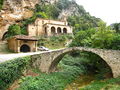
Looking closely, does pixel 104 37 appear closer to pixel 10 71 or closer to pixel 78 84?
pixel 78 84

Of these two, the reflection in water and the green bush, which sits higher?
the green bush

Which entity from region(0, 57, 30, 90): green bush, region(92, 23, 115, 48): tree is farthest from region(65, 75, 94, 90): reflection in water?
region(0, 57, 30, 90): green bush

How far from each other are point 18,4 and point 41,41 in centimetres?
1458

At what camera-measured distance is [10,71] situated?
31.8 ft

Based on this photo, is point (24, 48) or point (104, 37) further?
point (24, 48)

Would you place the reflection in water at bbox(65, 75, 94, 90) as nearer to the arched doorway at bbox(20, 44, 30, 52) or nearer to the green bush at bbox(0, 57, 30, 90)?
the green bush at bbox(0, 57, 30, 90)

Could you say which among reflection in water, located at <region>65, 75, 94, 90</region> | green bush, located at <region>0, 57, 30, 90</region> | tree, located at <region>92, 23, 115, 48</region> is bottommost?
reflection in water, located at <region>65, 75, 94, 90</region>

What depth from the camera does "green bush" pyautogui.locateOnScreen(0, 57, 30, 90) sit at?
8992 mm

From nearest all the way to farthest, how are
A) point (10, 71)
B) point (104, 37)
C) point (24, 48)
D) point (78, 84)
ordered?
point (10, 71) < point (78, 84) < point (104, 37) < point (24, 48)

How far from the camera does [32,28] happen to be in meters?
34.5

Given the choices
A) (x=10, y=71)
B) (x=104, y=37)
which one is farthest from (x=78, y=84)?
(x=10, y=71)

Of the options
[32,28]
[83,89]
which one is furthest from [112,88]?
[32,28]

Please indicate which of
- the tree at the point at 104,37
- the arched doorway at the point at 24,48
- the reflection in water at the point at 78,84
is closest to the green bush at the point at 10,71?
the reflection in water at the point at 78,84

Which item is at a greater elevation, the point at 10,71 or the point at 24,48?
the point at 24,48
